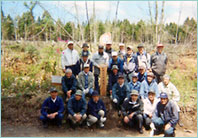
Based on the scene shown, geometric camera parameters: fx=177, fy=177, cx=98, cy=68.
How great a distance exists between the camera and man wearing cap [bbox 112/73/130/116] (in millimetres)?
4750

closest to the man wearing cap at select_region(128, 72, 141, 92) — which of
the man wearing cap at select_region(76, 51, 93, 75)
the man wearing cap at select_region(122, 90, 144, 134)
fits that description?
the man wearing cap at select_region(122, 90, 144, 134)

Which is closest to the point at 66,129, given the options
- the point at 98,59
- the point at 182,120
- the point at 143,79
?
the point at 98,59

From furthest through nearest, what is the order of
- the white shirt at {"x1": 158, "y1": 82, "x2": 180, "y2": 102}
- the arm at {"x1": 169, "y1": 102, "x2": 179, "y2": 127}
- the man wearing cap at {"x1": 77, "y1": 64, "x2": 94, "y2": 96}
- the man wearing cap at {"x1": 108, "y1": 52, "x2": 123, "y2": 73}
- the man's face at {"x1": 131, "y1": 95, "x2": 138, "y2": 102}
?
the man wearing cap at {"x1": 108, "y1": 52, "x2": 123, "y2": 73}, the man wearing cap at {"x1": 77, "y1": 64, "x2": 94, "y2": 96}, the white shirt at {"x1": 158, "y1": 82, "x2": 180, "y2": 102}, the man's face at {"x1": 131, "y1": 95, "x2": 138, "y2": 102}, the arm at {"x1": 169, "y1": 102, "x2": 179, "y2": 127}

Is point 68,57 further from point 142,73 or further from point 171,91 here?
point 171,91

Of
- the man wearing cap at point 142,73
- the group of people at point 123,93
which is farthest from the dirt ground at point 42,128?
the man wearing cap at point 142,73

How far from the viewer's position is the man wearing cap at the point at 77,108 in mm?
4395

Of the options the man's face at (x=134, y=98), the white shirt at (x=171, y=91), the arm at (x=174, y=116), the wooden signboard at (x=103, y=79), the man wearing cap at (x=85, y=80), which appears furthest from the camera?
the wooden signboard at (x=103, y=79)

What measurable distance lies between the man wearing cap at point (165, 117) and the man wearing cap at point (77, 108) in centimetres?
175

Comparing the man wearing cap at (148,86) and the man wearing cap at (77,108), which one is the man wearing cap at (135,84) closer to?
the man wearing cap at (148,86)

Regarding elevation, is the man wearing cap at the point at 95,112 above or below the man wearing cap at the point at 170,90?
below

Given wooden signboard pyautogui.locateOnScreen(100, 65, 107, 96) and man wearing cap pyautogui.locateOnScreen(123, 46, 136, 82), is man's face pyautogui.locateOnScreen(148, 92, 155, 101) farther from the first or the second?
wooden signboard pyautogui.locateOnScreen(100, 65, 107, 96)

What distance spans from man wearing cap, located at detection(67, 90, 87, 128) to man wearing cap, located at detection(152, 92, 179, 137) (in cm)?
175

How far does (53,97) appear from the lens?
4.48m

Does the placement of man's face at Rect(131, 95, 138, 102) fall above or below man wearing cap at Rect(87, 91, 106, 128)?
above
